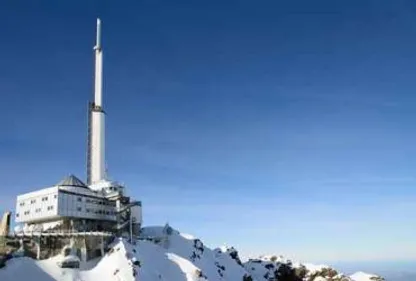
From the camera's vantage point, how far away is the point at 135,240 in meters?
124

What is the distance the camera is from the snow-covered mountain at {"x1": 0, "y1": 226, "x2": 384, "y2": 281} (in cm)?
10162

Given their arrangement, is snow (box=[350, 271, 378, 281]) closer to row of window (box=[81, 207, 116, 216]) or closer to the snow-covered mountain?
the snow-covered mountain

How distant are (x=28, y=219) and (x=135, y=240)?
96.5ft

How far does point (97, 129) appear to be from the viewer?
490 ft

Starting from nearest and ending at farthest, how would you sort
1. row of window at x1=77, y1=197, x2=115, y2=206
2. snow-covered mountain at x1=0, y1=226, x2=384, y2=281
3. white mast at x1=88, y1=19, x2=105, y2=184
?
snow-covered mountain at x1=0, y1=226, x2=384, y2=281 → row of window at x1=77, y1=197, x2=115, y2=206 → white mast at x1=88, y1=19, x2=105, y2=184

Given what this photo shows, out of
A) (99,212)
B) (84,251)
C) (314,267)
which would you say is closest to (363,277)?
(314,267)

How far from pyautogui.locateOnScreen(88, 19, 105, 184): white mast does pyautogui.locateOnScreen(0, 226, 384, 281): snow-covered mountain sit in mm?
23843

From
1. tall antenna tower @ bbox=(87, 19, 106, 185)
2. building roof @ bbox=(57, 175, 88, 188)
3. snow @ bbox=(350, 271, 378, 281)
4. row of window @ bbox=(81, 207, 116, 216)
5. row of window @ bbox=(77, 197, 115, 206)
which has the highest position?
tall antenna tower @ bbox=(87, 19, 106, 185)

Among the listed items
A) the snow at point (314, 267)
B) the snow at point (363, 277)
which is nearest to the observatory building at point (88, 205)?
the snow at point (314, 267)

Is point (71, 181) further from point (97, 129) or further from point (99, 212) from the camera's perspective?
point (97, 129)

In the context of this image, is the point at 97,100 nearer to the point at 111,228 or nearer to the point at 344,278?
the point at 111,228

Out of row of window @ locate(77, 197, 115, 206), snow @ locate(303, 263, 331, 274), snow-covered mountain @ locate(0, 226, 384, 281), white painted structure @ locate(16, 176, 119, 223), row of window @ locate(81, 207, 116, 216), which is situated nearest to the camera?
snow-covered mountain @ locate(0, 226, 384, 281)

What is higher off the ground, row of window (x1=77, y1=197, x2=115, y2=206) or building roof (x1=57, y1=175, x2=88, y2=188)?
building roof (x1=57, y1=175, x2=88, y2=188)

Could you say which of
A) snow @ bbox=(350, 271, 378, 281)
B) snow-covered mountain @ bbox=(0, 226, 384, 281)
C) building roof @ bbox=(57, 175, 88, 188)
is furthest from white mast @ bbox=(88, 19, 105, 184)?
snow @ bbox=(350, 271, 378, 281)
